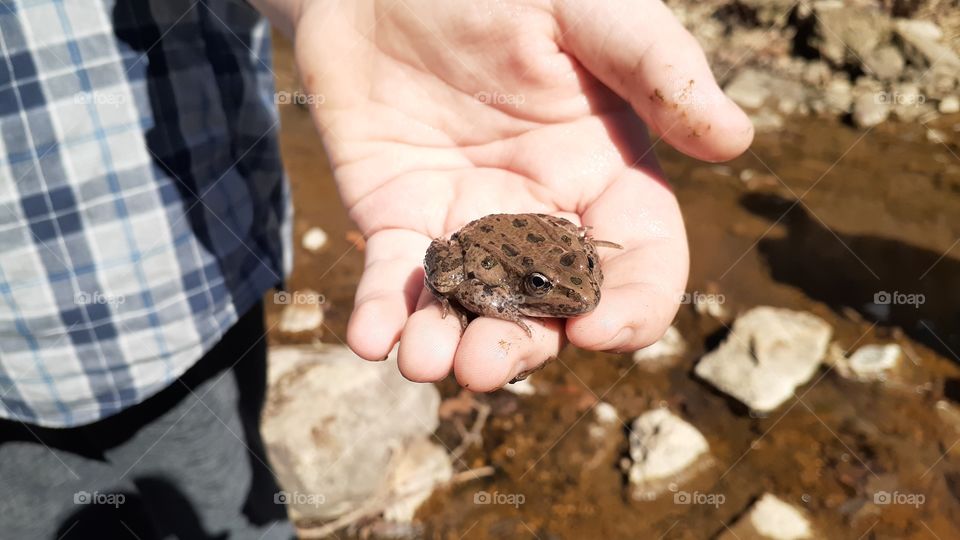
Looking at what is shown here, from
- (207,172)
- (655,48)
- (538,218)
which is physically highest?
(655,48)

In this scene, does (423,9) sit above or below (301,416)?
above

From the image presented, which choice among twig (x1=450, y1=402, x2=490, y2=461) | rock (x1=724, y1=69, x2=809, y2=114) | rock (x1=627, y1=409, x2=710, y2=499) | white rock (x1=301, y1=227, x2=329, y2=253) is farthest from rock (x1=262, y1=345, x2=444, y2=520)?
rock (x1=724, y1=69, x2=809, y2=114)

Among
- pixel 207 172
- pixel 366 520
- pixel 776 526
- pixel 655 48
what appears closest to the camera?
pixel 655 48

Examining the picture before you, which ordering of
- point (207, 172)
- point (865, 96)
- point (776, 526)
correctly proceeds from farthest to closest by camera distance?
point (865, 96)
point (776, 526)
point (207, 172)

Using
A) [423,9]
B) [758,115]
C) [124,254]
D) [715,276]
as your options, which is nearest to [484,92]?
[423,9]

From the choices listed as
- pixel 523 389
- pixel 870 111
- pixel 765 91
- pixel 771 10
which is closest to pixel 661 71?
pixel 523 389

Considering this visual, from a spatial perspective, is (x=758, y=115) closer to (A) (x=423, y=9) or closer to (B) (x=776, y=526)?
(B) (x=776, y=526)

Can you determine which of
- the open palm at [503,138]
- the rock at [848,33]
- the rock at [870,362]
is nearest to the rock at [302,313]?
the open palm at [503,138]

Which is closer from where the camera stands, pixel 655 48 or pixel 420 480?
pixel 655 48
